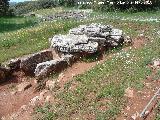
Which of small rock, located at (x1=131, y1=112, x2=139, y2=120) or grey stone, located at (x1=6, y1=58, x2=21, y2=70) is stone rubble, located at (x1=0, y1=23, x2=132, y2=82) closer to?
grey stone, located at (x1=6, y1=58, x2=21, y2=70)

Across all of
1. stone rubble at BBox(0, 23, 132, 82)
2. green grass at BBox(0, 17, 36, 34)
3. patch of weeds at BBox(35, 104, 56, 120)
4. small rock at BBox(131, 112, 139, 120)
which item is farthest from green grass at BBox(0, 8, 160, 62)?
small rock at BBox(131, 112, 139, 120)

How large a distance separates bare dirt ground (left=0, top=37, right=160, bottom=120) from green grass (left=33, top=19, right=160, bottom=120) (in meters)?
0.45

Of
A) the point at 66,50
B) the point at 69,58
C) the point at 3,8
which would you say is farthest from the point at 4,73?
the point at 3,8

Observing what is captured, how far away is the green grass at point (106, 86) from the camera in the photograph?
63.9ft

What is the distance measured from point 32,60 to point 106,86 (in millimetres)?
7502

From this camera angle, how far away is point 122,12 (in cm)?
4422

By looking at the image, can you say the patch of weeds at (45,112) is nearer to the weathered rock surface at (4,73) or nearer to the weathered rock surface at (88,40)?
the weathered rock surface at (88,40)

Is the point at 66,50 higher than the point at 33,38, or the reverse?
the point at 66,50

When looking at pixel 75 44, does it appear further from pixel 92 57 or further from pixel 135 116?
pixel 135 116

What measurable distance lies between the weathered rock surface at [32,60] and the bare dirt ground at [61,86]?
0.72 metres

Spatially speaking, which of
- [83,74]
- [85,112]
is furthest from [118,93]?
[83,74]

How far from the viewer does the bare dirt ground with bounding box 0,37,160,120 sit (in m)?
19.5

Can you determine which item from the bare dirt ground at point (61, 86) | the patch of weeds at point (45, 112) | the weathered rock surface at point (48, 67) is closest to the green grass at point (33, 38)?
the bare dirt ground at point (61, 86)

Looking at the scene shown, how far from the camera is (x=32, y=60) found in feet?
88.4
